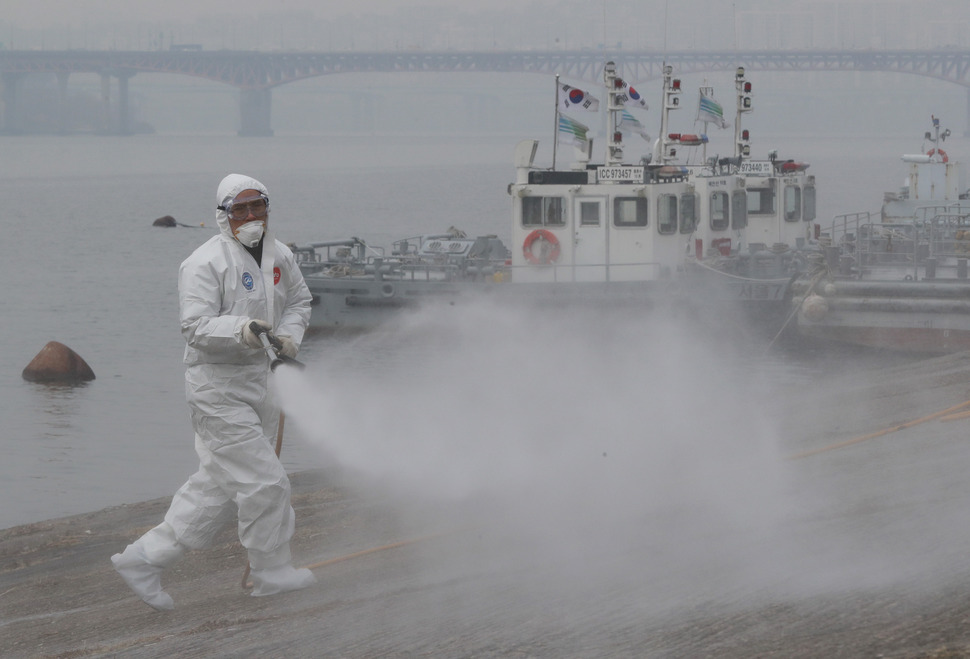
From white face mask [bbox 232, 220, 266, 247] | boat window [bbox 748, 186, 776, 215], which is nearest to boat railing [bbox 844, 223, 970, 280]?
boat window [bbox 748, 186, 776, 215]

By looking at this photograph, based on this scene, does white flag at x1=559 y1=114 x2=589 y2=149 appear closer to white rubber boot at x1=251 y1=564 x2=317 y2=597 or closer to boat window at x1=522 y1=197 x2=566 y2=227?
boat window at x1=522 y1=197 x2=566 y2=227

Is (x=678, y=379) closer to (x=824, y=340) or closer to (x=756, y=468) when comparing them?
(x=824, y=340)

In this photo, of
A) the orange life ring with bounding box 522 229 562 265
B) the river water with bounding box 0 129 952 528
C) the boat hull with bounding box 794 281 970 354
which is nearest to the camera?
the river water with bounding box 0 129 952 528

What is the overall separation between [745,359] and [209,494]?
17.2m

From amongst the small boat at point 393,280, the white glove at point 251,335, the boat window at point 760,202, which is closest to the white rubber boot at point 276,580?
the white glove at point 251,335

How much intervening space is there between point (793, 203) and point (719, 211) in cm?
224

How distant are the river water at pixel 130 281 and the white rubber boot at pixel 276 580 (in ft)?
25.1

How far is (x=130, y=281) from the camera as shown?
42812 millimetres

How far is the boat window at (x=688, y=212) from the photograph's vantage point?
22234 mm

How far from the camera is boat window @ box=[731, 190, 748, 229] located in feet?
78.7

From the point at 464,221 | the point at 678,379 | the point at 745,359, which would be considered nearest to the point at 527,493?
the point at 678,379

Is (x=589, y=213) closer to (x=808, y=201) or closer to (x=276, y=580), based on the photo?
(x=808, y=201)

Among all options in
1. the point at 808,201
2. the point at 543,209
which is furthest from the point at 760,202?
the point at 543,209

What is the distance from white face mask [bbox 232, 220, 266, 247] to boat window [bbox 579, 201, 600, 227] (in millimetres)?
16255
